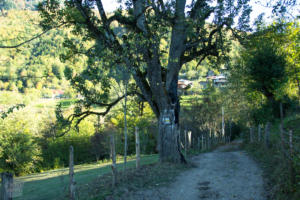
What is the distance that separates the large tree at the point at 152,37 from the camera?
9.59 m

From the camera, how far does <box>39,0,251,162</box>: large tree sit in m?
9.59

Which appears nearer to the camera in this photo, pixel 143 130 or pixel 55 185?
pixel 55 185

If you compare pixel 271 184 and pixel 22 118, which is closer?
pixel 271 184

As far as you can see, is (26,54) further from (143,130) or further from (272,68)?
(143,130)

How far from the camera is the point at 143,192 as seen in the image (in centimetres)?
731

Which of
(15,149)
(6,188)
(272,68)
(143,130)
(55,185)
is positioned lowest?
(15,149)

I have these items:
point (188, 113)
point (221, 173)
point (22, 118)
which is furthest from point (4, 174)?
point (22, 118)

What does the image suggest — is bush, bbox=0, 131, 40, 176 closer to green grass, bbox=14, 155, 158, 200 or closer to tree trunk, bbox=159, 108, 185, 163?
green grass, bbox=14, 155, 158, 200

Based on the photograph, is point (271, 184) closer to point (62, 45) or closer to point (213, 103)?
point (62, 45)

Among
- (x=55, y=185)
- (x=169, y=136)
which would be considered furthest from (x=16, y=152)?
(x=169, y=136)

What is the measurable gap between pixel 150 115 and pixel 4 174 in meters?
42.2

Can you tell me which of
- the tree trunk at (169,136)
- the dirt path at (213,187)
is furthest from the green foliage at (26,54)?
the tree trunk at (169,136)

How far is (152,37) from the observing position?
9.98 m

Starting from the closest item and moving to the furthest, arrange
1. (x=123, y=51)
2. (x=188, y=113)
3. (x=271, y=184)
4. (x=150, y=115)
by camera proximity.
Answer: (x=271, y=184) < (x=123, y=51) < (x=188, y=113) < (x=150, y=115)
